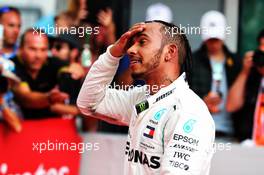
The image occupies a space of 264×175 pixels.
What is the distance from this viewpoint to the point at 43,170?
237 inches

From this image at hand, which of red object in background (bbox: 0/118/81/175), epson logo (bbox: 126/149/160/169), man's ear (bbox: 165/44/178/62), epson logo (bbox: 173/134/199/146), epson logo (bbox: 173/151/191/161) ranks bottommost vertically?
red object in background (bbox: 0/118/81/175)

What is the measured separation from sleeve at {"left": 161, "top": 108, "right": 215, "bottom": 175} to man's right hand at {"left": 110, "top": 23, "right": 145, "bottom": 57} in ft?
1.65

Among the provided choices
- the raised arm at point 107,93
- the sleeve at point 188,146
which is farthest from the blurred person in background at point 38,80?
the sleeve at point 188,146

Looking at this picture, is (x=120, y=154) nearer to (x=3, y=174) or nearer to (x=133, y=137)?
(x=3, y=174)

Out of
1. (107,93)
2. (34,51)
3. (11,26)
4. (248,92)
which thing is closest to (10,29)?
(11,26)

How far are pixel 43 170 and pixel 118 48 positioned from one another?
9.69 ft

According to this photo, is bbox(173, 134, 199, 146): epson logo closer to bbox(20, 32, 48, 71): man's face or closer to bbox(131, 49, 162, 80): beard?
bbox(131, 49, 162, 80): beard

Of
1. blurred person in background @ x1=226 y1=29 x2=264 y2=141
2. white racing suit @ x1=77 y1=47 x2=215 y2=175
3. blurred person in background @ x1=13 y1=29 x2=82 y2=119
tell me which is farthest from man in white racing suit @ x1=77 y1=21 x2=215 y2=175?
blurred person in background @ x1=226 y1=29 x2=264 y2=141

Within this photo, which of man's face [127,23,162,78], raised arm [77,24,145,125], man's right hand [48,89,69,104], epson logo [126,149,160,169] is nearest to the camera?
epson logo [126,149,160,169]

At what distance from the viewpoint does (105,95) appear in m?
3.53

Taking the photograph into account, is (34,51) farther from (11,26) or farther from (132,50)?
(132,50)

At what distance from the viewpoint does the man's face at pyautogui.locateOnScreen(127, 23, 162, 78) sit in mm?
3125

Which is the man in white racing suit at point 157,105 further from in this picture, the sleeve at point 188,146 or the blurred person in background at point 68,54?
the blurred person in background at point 68,54

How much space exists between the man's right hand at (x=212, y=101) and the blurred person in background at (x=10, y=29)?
5.86ft
